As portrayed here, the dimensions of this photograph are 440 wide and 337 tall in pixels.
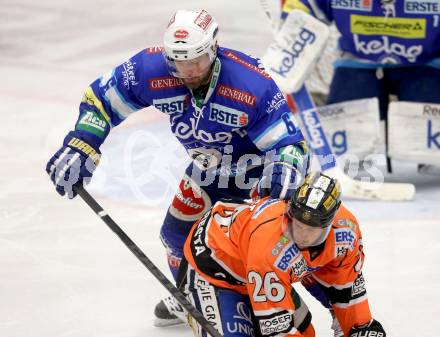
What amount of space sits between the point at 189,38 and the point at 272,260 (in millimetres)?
896

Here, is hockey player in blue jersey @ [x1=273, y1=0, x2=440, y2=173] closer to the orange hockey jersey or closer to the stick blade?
the stick blade

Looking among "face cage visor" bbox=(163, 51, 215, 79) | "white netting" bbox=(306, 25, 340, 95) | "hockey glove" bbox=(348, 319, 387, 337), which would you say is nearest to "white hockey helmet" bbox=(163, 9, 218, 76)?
"face cage visor" bbox=(163, 51, 215, 79)

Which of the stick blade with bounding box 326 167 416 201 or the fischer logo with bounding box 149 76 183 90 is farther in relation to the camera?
the stick blade with bounding box 326 167 416 201

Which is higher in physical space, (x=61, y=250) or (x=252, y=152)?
(x=252, y=152)

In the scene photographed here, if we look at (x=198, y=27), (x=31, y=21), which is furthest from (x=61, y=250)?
(x=31, y=21)

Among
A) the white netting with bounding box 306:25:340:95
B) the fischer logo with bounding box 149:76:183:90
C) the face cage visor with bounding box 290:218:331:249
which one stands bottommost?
the white netting with bounding box 306:25:340:95

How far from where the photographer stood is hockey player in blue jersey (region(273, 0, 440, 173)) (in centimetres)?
608

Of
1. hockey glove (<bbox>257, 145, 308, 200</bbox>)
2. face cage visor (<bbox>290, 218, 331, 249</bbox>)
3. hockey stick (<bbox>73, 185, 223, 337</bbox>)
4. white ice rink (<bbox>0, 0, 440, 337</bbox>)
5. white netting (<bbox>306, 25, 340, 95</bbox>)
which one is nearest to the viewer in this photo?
face cage visor (<bbox>290, 218, 331, 249</bbox>)

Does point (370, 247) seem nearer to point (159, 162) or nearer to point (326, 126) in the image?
point (326, 126)

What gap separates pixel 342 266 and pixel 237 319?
14.9 inches

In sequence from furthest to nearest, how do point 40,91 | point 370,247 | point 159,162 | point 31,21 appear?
point 31,21, point 40,91, point 159,162, point 370,247

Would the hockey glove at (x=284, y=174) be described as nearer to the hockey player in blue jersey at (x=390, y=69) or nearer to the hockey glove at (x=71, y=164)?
the hockey glove at (x=71, y=164)

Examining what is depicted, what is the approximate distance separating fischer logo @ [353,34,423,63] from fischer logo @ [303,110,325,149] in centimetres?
46

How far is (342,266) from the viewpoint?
3.75m
